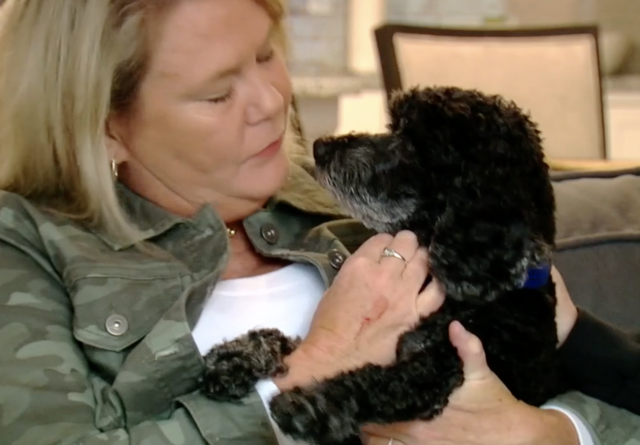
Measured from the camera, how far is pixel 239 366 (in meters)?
1.05

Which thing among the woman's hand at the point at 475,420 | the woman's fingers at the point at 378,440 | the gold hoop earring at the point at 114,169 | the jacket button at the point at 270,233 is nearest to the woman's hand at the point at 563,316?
the woman's hand at the point at 475,420

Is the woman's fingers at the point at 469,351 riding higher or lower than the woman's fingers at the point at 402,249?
lower

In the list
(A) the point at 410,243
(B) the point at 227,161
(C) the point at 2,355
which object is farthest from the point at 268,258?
(C) the point at 2,355

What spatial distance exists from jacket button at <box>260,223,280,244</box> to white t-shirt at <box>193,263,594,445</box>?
0.05 m

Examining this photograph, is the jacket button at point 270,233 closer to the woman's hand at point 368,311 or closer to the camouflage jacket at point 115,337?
the camouflage jacket at point 115,337

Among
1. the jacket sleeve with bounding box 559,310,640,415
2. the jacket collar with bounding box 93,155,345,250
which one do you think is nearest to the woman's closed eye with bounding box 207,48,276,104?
the jacket collar with bounding box 93,155,345,250

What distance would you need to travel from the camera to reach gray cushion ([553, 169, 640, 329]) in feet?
4.21

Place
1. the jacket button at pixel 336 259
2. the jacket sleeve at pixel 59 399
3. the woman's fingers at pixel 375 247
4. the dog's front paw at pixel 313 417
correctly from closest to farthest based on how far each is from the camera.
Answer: the dog's front paw at pixel 313 417 < the jacket sleeve at pixel 59 399 < the woman's fingers at pixel 375 247 < the jacket button at pixel 336 259

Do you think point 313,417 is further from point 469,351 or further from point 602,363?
point 602,363

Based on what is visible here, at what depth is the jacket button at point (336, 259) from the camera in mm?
1220

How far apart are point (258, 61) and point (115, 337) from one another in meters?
0.47

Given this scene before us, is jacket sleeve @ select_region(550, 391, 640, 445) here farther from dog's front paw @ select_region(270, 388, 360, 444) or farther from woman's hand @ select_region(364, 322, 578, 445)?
dog's front paw @ select_region(270, 388, 360, 444)

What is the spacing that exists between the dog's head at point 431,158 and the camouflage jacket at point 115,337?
0.74 feet

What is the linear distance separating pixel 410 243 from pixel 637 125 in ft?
10.7
